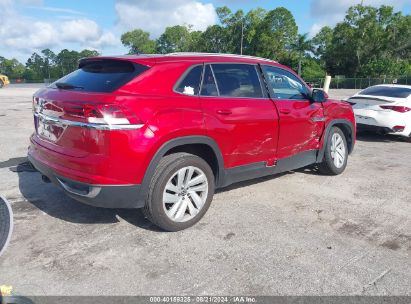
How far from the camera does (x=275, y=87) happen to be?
16.0 feet

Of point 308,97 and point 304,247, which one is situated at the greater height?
point 308,97

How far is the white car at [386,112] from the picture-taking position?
8.53 metres

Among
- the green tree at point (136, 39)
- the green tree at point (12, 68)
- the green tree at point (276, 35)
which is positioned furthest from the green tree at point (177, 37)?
the green tree at point (12, 68)

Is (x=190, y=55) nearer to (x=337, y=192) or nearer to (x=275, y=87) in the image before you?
(x=275, y=87)

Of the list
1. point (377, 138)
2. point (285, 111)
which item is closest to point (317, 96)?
point (285, 111)

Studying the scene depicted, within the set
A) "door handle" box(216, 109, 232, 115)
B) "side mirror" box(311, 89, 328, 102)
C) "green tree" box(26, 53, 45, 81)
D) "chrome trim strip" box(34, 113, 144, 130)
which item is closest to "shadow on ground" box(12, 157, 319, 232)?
"chrome trim strip" box(34, 113, 144, 130)

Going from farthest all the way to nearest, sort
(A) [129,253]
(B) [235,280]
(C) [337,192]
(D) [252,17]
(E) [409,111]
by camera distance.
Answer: (D) [252,17]
(E) [409,111]
(C) [337,192]
(A) [129,253]
(B) [235,280]

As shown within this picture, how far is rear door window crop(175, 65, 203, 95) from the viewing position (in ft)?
12.6

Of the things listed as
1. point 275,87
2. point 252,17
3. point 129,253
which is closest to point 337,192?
point 275,87

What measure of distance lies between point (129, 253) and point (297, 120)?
275cm

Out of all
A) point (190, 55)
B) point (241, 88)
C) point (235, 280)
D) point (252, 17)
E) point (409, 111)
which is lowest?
point (235, 280)

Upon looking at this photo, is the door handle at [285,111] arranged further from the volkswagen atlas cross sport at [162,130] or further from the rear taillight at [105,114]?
the rear taillight at [105,114]

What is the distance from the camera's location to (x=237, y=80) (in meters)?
4.41

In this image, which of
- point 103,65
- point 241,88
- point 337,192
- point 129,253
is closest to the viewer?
point 129,253
